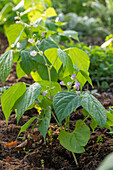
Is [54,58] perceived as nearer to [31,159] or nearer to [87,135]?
[87,135]

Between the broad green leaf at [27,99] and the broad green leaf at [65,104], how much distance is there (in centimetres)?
13

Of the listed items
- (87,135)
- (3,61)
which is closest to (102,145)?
(87,135)

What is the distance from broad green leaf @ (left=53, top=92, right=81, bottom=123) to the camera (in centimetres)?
136

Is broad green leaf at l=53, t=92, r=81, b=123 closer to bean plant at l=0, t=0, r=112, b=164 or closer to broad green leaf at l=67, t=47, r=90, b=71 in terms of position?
bean plant at l=0, t=0, r=112, b=164

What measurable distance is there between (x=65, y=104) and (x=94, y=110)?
0.17 metres

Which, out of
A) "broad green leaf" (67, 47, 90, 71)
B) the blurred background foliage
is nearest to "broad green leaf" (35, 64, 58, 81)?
"broad green leaf" (67, 47, 90, 71)

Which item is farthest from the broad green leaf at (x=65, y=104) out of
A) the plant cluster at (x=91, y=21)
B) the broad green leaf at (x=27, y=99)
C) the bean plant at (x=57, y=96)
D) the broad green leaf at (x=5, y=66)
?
the plant cluster at (x=91, y=21)

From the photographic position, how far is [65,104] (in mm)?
1389

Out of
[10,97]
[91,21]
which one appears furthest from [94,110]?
[91,21]

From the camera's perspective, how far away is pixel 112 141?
5.93ft

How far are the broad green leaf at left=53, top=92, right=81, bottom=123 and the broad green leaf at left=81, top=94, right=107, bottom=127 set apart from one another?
0.14 ft

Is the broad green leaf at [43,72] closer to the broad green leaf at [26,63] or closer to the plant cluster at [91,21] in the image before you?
the broad green leaf at [26,63]

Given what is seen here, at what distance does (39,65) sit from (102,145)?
796 mm

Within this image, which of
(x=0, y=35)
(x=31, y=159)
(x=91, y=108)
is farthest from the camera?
(x=0, y=35)
